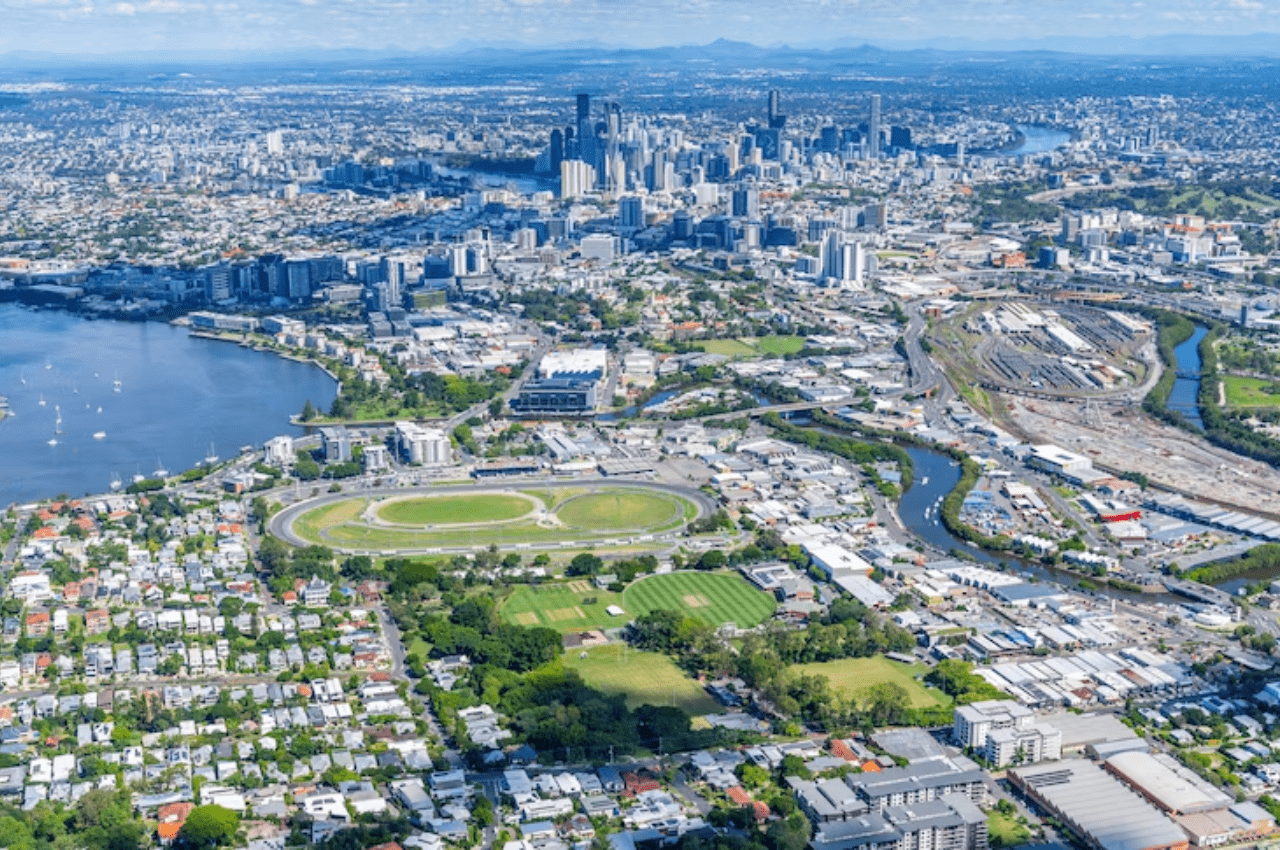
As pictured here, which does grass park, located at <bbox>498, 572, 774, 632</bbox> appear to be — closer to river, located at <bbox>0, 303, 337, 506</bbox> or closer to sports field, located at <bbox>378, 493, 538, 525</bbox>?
sports field, located at <bbox>378, 493, 538, 525</bbox>

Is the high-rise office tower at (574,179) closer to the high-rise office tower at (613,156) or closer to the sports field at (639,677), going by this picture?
the high-rise office tower at (613,156)

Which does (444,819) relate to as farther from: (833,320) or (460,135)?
(460,135)

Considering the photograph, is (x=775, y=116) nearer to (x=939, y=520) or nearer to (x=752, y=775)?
(x=939, y=520)

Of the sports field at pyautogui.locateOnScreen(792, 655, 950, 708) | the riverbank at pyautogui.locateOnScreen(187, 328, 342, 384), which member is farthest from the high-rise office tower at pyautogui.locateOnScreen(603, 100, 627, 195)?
the sports field at pyautogui.locateOnScreen(792, 655, 950, 708)

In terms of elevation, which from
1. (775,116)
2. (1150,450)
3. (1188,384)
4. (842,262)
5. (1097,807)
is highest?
(775,116)

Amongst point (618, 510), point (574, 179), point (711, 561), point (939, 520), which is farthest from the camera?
point (574, 179)

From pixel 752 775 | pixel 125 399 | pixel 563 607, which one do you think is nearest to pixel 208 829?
pixel 752 775

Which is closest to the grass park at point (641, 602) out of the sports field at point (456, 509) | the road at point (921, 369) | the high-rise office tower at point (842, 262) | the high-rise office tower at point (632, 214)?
the sports field at point (456, 509)
